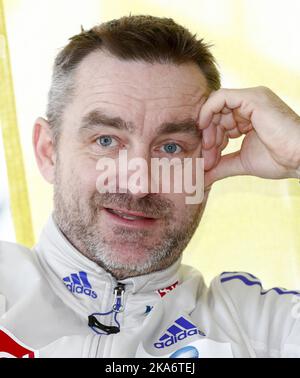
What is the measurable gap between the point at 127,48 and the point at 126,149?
24cm

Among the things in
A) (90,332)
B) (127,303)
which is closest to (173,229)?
(127,303)

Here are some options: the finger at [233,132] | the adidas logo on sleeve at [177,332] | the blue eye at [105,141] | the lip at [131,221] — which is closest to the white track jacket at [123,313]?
the adidas logo on sleeve at [177,332]

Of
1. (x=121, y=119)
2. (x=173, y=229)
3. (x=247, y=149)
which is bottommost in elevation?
(x=173, y=229)

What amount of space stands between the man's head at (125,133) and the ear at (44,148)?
28 millimetres

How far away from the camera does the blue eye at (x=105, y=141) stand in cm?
141

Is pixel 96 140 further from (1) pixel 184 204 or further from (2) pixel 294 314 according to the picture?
(2) pixel 294 314

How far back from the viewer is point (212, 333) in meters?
1.34

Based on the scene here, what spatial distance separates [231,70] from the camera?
1833 mm

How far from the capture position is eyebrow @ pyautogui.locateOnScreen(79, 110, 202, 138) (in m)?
1.38

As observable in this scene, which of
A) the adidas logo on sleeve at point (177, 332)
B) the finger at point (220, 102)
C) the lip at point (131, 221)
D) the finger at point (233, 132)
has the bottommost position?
the adidas logo on sleeve at point (177, 332)

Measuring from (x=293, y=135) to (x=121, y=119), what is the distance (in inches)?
15.5

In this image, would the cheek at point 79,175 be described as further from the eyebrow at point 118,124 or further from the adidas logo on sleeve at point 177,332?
the adidas logo on sleeve at point 177,332
